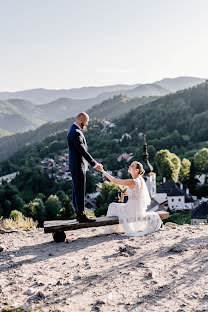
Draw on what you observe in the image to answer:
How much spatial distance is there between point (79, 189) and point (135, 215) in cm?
160

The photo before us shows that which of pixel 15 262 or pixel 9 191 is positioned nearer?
pixel 15 262

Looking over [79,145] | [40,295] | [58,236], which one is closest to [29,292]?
[40,295]

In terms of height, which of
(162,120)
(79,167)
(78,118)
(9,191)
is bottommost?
(9,191)

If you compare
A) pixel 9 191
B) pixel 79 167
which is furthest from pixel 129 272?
pixel 9 191

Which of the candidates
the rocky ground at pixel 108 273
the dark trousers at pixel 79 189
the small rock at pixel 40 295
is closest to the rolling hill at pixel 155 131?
the dark trousers at pixel 79 189

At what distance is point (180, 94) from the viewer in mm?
149250

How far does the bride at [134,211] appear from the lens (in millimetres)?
7707

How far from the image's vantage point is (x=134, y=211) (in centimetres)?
788

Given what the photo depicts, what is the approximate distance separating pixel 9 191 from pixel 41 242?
183 feet

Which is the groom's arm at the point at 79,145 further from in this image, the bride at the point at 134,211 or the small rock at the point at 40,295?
the small rock at the point at 40,295

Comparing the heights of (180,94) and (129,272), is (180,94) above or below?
above

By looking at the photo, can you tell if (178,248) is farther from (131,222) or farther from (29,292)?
(29,292)

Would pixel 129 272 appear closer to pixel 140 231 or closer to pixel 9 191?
pixel 140 231

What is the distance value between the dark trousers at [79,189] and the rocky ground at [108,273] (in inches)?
33.3
